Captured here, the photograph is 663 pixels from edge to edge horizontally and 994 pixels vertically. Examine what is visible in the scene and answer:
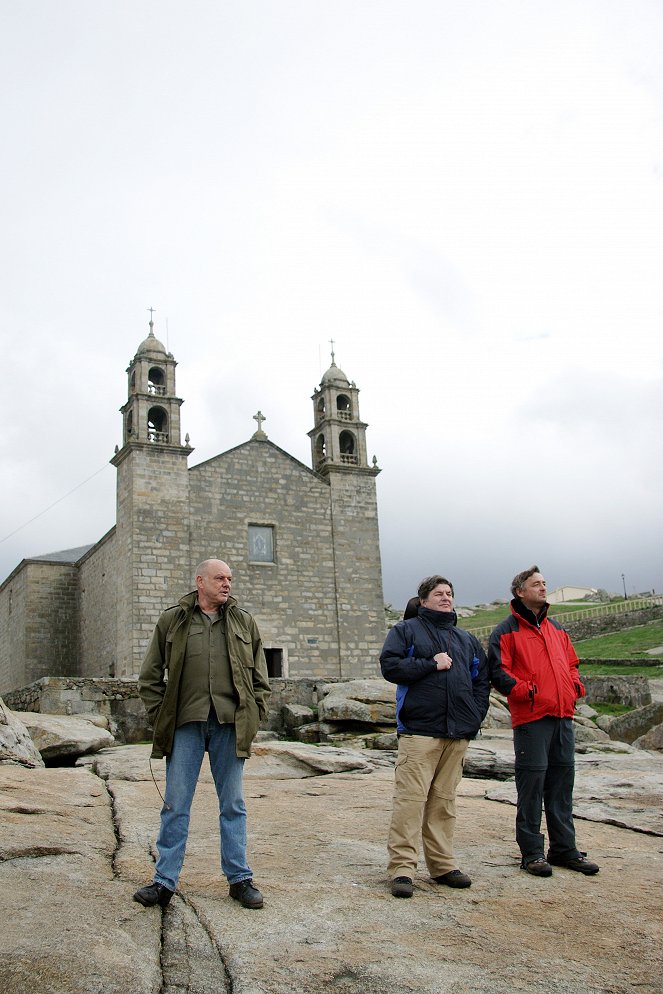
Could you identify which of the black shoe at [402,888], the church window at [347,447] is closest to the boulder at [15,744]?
the black shoe at [402,888]

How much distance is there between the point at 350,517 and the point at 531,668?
72.0 ft

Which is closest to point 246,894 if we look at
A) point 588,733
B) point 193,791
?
point 193,791

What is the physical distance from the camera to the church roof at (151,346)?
26.6 meters

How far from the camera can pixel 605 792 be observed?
8.34 metres

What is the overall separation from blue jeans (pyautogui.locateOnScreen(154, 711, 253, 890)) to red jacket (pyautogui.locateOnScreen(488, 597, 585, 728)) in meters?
1.94

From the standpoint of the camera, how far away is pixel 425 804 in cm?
549

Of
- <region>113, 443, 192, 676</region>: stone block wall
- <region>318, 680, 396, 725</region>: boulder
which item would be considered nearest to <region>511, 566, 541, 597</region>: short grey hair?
<region>318, 680, 396, 725</region>: boulder

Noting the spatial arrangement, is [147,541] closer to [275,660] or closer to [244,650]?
[275,660]

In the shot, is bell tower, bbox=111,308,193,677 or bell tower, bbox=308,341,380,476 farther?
bell tower, bbox=308,341,380,476

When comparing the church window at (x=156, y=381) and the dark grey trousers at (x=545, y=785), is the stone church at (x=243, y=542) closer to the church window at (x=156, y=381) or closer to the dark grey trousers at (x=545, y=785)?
the church window at (x=156, y=381)

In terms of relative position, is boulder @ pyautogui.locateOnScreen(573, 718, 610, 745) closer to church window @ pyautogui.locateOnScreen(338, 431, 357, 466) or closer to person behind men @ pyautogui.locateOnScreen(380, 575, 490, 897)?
person behind men @ pyautogui.locateOnScreen(380, 575, 490, 897)

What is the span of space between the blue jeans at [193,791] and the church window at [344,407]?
79.6 feet

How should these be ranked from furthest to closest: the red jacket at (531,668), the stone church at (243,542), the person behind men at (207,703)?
1. the stone church at (243,542)
2. the red jacket at (531,668)
3. the person behind men at (207,703)

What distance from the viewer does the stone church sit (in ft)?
80.3
